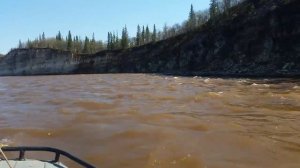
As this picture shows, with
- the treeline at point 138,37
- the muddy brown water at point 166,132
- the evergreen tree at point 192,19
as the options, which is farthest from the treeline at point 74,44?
the muddy brown water at point 166,132

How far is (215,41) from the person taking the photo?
291 feet

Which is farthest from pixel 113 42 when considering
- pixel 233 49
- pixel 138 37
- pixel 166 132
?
pixel 166 132

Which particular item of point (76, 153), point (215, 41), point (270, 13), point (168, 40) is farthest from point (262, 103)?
point (168, 40)

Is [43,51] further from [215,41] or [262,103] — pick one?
[262,103]

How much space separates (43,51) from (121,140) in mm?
136338

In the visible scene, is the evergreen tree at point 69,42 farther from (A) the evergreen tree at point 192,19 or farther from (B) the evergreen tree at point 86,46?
(A) the evergreen tree at point 192,19

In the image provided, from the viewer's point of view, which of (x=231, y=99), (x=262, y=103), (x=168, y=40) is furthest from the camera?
(x=168, y=40)

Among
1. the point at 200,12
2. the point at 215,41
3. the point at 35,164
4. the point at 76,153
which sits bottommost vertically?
the point at 76,153

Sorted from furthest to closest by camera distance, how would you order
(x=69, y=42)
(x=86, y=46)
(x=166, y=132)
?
(x=69, y=42)
(x=86, y=46)
(x=166, y=132)

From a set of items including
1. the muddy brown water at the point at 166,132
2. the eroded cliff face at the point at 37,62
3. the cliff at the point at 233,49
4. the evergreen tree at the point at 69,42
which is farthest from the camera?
the evergreen tree at the point at 69,42

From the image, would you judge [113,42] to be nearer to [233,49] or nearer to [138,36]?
[138,36]

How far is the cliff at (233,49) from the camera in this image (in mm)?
71812

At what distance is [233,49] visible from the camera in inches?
3246

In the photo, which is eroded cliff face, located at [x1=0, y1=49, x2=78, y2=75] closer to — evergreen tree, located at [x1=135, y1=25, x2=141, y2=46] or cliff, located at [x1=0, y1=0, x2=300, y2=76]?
cliff, located at [x1=0, y1=0, x2=300, y2=76]
